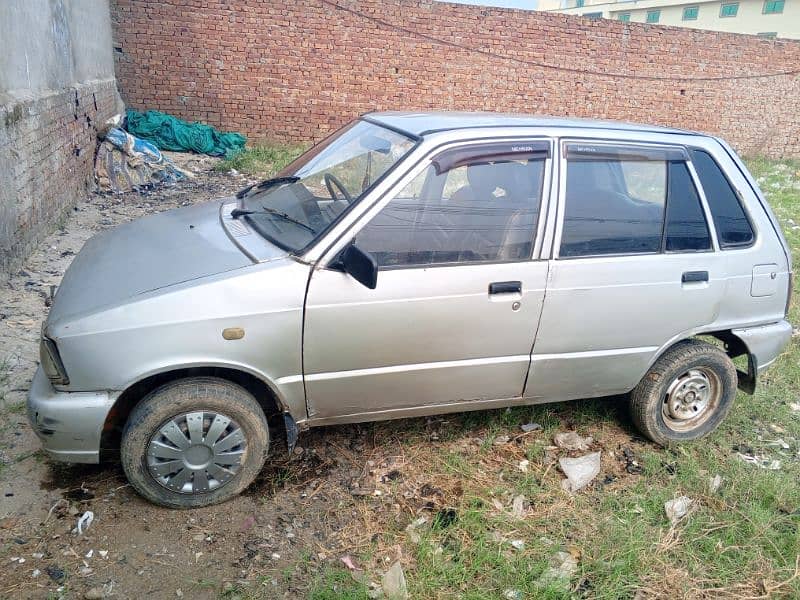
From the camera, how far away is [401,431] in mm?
3676

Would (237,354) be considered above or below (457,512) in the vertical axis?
above

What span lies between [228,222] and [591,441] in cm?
244

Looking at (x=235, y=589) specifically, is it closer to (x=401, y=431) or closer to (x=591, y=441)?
(x=401, y=431)

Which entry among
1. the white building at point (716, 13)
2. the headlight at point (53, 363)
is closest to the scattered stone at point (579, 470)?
the headlight at point (53, 363)

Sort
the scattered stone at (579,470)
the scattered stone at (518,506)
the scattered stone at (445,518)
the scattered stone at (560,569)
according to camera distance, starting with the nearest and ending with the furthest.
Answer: the scattered stone at (560,569), the scattered stone at (445,518), the scattered stone at (518,506), the scattered stone at (579,470)

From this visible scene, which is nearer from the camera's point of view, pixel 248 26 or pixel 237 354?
pixel 237 354

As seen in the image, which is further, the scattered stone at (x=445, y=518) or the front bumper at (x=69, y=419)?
the scattered stone at (x=445, y=518)

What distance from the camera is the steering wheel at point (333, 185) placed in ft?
10.2

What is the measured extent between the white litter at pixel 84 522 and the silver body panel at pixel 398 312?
0.29 m

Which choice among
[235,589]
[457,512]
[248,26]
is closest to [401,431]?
[457,512]

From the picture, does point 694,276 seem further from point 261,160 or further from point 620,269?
point 261,160

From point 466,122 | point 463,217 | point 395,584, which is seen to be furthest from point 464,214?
point 395,584

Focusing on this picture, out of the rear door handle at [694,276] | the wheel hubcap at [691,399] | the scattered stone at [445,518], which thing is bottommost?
the scattered stone at [445,518]

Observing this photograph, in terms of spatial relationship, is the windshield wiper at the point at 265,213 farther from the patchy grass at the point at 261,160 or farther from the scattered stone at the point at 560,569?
the patchy grass at the point at 261,160
